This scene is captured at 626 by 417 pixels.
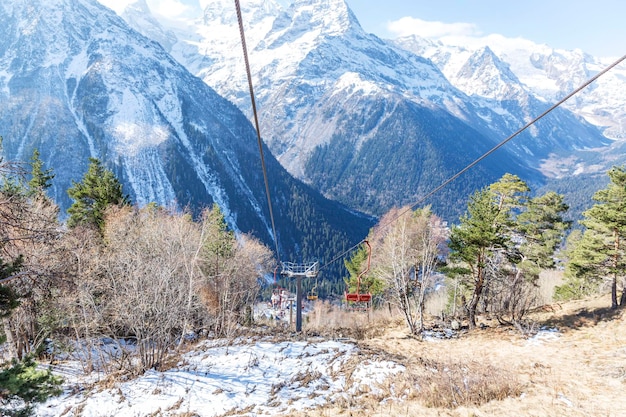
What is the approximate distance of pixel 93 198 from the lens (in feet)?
110

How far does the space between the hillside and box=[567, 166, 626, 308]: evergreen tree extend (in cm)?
321

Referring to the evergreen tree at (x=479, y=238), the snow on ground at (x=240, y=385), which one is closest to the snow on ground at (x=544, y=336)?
the evergreen tree at (x=479, y=238)

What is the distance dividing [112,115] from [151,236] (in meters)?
169

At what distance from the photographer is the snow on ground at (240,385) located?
42.1 ft

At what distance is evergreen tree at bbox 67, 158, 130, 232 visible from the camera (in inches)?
1268

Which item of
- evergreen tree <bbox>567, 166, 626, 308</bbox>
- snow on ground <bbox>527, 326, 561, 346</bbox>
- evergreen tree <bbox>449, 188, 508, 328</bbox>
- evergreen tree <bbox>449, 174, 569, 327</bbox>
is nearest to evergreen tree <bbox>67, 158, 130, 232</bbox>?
evergreen tree <bbox>449, 188, 508, 328</bbox>

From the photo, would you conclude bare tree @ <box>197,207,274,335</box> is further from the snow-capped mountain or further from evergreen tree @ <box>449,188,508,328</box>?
the snow-capped mountain

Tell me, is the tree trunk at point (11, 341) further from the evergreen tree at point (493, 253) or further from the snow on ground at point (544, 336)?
the snow on ground at point (544, 336)

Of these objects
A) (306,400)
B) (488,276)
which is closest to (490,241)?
(488,276)

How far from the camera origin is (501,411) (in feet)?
33.2

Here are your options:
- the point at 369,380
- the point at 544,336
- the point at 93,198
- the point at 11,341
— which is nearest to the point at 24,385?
the point at 369,380

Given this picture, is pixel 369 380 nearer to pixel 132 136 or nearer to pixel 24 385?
pixel 24 385

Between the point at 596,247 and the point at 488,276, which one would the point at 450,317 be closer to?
the point at 488,276

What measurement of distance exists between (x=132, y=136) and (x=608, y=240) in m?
176
